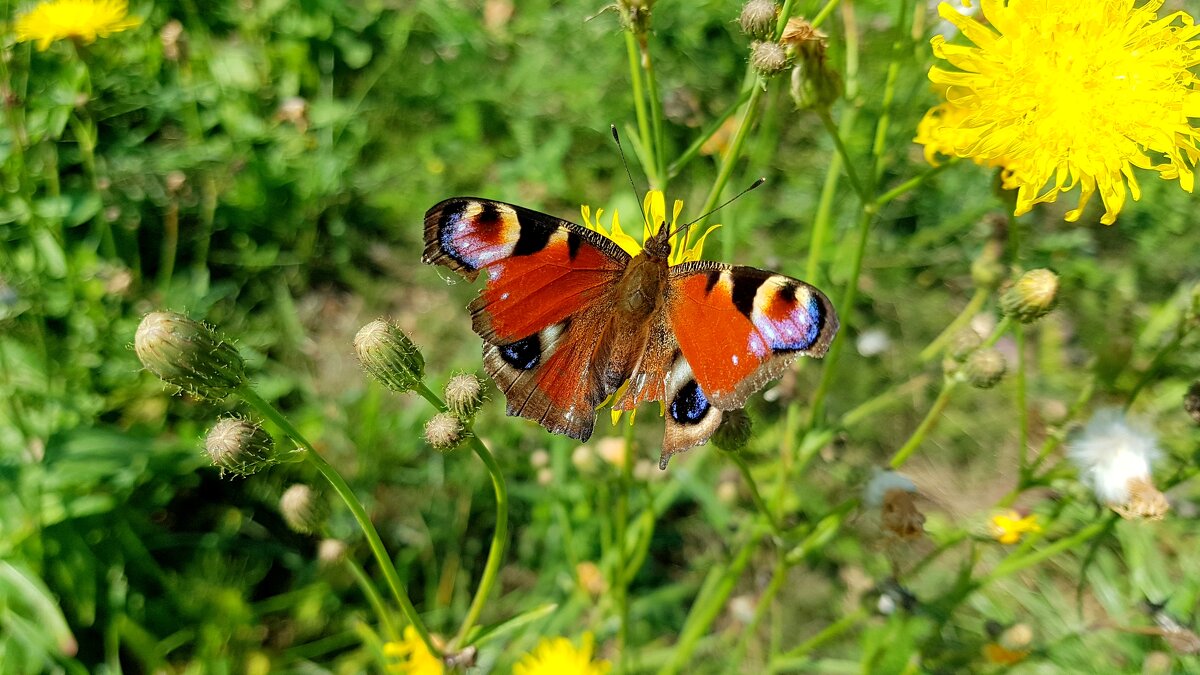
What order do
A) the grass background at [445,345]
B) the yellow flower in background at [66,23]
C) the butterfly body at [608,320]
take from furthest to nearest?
the yellow flower in background at [66,23], the grass background at [445,345], the butterfly body at [608,320]

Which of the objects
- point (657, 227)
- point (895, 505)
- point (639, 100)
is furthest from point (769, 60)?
point (895, 505)

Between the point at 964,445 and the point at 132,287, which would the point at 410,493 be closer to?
the point at 132,287

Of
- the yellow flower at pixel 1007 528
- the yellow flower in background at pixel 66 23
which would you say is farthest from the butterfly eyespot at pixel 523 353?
the yellow flower in background at pixel 66 23

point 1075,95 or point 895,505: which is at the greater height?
point 1075,95

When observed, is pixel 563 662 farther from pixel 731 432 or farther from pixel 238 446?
pixel 238 446

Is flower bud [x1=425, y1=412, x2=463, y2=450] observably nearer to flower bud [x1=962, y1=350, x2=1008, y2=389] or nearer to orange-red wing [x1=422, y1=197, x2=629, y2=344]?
orange-red wing [x1=422, y1=197, x2=629, y2=344]

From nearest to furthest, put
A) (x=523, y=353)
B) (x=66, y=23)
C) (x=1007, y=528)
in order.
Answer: (x=523, y=353)
(x=1007, y=528)
(x=66, y=23)

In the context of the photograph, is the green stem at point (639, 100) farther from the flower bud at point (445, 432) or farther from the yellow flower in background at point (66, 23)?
the yellow flower in background at point (66, 23)
